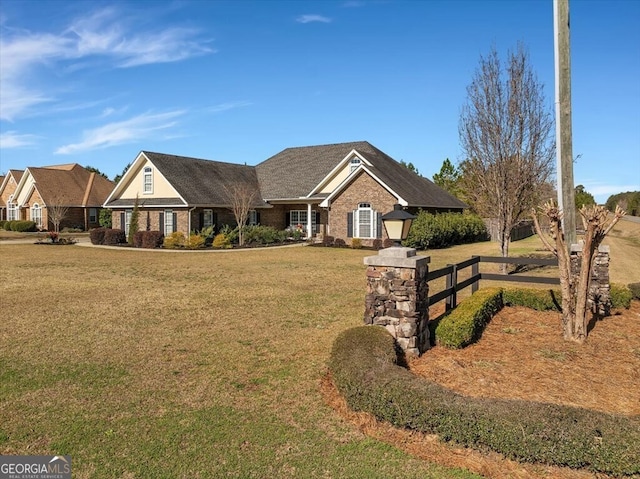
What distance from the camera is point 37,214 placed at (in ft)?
148

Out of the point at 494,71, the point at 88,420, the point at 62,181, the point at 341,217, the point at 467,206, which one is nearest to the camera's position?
the point at 88,420

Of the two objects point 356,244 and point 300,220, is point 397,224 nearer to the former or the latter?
point 356,244

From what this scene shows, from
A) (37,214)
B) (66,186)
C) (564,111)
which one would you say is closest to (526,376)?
(564,111)

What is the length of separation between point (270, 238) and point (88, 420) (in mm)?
25705

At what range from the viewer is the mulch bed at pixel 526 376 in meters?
4.45

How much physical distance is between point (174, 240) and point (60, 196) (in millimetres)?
22205

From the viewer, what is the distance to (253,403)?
5695mm

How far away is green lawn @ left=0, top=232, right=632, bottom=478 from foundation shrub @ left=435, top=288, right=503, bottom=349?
6.67ft

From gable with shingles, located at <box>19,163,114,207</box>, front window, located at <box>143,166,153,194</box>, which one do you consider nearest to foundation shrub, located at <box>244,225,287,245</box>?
front window, located at <box>143,166,153,194</box>

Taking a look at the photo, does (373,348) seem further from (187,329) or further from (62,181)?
(62,181)

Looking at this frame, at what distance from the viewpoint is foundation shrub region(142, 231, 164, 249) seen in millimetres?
28484

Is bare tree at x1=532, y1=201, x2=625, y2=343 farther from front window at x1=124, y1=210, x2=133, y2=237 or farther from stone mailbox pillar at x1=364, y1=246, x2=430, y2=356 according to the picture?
front window at x1=124, y1=210, x2=133, y2=237

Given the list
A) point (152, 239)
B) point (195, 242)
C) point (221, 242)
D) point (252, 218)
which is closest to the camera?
point (195, 242)

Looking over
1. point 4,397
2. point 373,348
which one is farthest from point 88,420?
point 373,348
